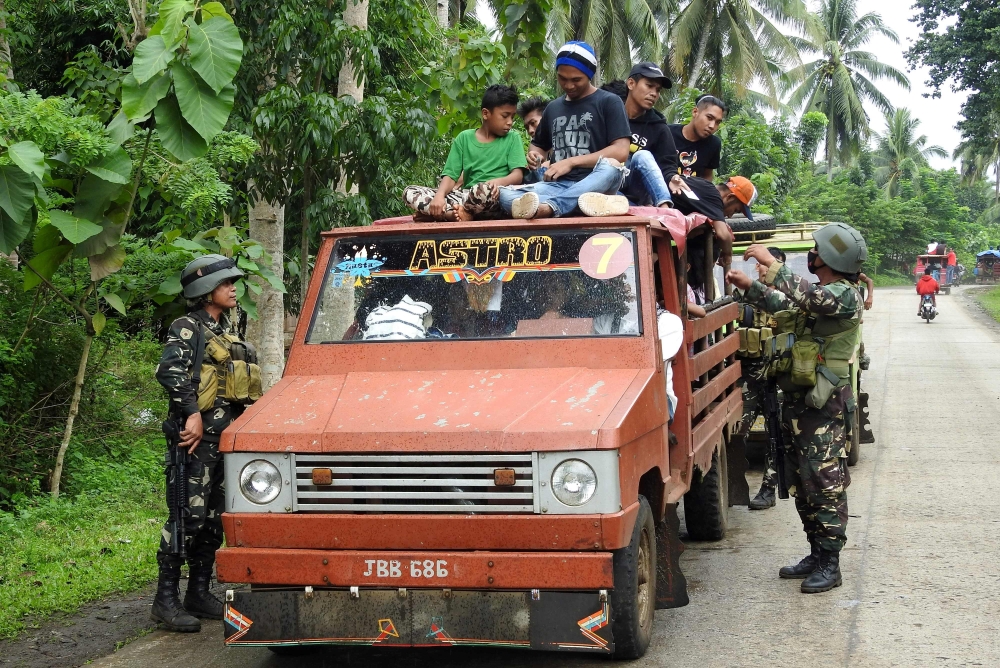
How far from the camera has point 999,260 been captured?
5709 cm

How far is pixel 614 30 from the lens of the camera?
108 ft

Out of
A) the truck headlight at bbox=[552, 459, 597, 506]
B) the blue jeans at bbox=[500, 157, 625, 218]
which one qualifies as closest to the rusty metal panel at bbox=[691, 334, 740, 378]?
the blue jeans at bbox=[500, 157, 625, 218]

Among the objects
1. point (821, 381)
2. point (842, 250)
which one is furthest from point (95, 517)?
point (842, 250)

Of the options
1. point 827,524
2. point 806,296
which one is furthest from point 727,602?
point 806,296

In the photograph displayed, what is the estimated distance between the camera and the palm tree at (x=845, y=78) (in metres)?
50.8

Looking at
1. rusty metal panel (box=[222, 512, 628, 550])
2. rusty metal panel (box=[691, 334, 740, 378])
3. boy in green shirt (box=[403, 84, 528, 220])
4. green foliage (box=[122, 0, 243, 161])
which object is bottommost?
rusty metal panel (box=[222, 512, 628, 550])

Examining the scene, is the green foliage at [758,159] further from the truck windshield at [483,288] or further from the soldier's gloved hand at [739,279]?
the truck windshield at [483,288]

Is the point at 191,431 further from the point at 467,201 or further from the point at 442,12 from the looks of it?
the point at 442,12

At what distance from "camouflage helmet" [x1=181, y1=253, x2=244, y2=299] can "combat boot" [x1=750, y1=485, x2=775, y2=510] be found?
4.61 metres

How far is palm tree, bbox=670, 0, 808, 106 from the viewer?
1331 inches

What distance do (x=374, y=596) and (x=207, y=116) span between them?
301 centimetres

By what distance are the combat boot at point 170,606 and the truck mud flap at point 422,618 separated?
47.0 inches

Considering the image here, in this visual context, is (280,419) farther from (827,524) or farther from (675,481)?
(827,524)

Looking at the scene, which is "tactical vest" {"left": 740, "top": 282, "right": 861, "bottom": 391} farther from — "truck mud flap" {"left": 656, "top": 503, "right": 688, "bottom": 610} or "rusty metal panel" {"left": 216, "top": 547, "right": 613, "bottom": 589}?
"rusty metal panel" {"left": 216, "top": 547, "right": 613, "bottom": 589}
